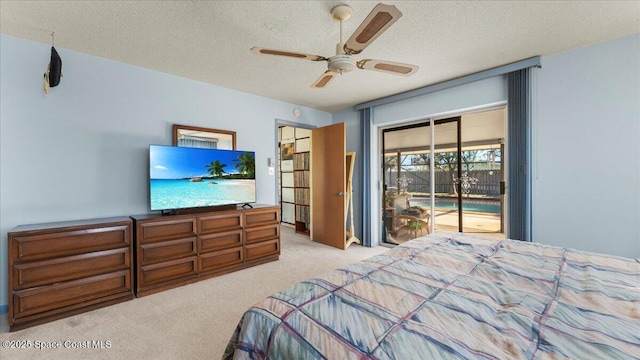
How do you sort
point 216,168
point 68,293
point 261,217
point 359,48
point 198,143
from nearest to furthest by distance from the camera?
point 359,48 → point 68,293 → point 216,168 → point 198,143 → point 261,217

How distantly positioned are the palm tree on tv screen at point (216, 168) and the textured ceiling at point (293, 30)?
1112 millimetres

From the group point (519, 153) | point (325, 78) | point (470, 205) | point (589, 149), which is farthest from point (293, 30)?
point (470, 205)

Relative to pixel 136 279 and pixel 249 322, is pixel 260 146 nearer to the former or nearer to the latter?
pixel 136 279

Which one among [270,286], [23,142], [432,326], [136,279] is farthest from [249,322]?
[23,142]

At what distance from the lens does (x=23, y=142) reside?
232cm

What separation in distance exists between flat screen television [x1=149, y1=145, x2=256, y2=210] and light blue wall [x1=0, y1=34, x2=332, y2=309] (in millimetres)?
345

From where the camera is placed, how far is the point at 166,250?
2.67 metres

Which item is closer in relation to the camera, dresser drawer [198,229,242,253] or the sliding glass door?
dresser drawer [198,229,242,253]

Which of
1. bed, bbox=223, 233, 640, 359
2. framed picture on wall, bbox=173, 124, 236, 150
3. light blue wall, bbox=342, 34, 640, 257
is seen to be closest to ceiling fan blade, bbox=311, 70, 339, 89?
bed, bbox=223, 233, 640, 359

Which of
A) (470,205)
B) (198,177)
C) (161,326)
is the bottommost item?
(161,326)

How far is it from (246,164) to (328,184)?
1.52 meters

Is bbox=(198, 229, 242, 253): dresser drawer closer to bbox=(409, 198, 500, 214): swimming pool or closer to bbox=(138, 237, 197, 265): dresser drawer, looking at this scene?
bbox=(138, 237, 197, 265): dresser drawer

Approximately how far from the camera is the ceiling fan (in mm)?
1394

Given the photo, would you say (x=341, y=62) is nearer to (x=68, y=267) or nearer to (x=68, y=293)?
(x=68, y=267)
